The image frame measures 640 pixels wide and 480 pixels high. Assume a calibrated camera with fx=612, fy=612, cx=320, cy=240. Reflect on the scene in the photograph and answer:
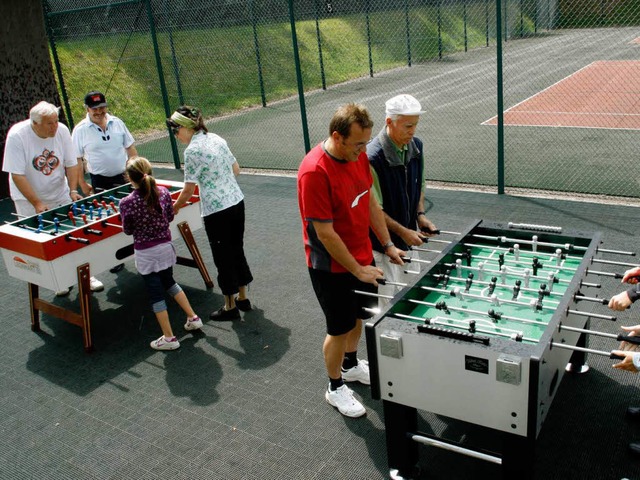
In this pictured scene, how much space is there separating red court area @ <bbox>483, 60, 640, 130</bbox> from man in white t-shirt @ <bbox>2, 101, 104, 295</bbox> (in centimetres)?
796

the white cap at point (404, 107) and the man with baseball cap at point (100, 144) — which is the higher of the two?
the white cap at point (404, 107)

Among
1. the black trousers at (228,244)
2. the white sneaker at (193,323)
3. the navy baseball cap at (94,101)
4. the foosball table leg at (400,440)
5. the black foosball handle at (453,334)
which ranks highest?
the navy baseball cap at (94,101)

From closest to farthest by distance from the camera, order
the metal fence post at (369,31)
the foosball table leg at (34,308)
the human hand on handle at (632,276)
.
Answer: the human hand on handle at (632,276)
the foosball table leg at (34,308)
the metal fence post at (369,31)

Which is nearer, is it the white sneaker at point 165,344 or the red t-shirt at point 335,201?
the red t-shirt at point 335,201

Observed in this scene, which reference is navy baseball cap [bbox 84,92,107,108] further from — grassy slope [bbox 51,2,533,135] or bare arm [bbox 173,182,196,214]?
grassy slope [bbox 51,2,533,135]

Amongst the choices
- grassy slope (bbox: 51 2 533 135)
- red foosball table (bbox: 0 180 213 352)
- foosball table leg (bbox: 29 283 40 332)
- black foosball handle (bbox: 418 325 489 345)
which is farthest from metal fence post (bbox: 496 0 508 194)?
grassy slope (bbox: 51 2 533 135)

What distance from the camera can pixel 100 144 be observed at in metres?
5.89

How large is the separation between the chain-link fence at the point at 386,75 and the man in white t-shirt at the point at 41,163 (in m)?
3.69

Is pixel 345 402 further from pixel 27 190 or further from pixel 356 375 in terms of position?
pixel 27 190

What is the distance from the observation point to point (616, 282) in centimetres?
491

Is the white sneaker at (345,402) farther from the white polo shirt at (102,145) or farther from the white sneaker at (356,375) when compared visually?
the white polo shirt at (102,145)

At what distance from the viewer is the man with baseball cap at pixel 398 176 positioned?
360cm

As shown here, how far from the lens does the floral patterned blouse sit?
15.1 ft

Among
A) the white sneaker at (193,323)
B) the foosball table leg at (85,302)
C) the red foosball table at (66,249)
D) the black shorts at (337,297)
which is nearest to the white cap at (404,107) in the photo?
the black shorts at (337,297)
